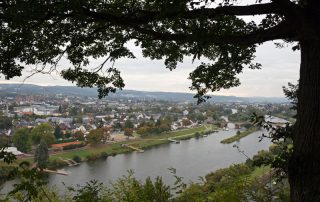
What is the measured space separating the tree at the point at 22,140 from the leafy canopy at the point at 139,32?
21.5m

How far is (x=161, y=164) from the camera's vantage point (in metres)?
18.4

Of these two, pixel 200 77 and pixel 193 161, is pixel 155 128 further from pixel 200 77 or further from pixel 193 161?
pixel 200 77

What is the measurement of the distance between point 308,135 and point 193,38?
0.86 m

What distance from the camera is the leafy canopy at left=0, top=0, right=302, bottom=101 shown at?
203 centimetres

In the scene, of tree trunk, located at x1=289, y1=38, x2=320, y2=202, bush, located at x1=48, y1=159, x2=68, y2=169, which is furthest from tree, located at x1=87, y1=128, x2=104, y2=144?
tree trunk, located at x1=289, y1=38, x2=320, y2=202

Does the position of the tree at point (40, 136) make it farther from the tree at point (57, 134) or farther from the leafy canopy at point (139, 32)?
the leafy canopy at point (139, 32)

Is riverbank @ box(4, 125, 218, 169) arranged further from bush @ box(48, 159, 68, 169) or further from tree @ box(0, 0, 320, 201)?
tree @ box(0, 0, 320, 201)

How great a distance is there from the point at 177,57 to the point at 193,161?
54.1 ft

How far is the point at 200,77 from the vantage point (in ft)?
9.04

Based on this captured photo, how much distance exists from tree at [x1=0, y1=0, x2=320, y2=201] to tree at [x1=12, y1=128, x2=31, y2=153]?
848 inches

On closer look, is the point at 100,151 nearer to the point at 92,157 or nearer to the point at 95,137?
the point at 92,157

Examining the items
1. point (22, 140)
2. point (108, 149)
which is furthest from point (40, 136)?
point (108, 149)

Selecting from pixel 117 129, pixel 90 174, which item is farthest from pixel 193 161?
pixel 117 129

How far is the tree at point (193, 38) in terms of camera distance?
195 centimetres
